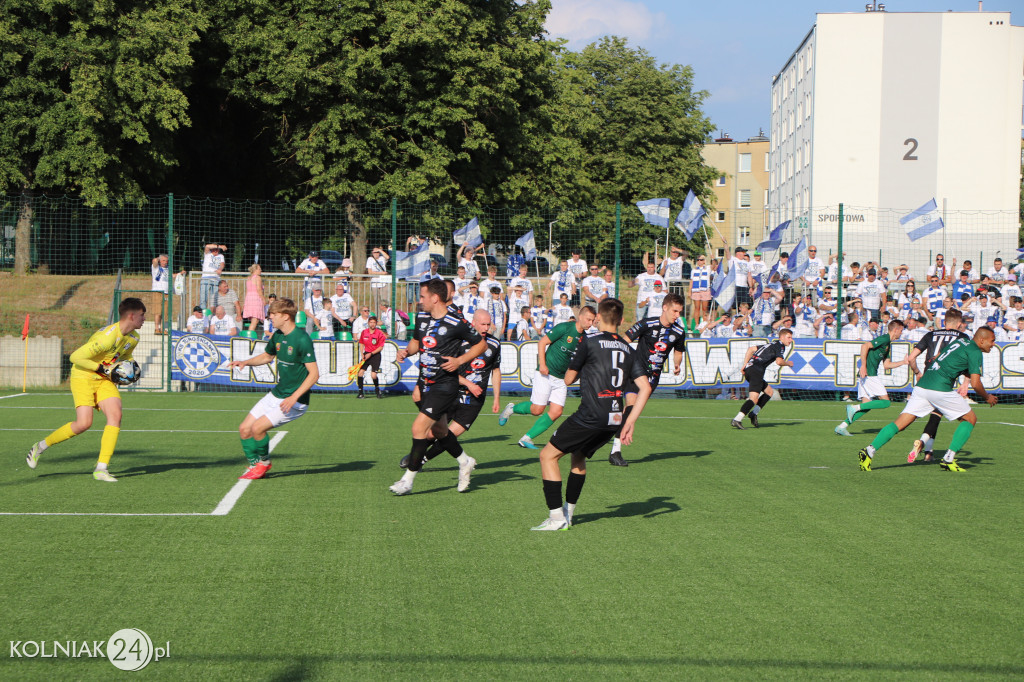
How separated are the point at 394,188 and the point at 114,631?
95.6 ft

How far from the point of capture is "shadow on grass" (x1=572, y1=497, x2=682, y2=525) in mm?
8062

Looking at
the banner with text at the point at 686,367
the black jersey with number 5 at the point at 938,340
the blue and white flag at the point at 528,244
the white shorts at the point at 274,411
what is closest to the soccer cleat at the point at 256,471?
the white shorts at the point at 274,411

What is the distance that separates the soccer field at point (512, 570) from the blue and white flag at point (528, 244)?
13.6 metres

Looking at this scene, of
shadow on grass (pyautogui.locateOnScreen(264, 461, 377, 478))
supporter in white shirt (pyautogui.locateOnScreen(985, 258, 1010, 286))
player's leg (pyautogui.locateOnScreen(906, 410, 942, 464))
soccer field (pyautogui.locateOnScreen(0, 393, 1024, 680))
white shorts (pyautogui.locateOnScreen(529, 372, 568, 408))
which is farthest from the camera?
supporter in white shirt (pyautogui.locateOnScreen(985, 258, 1010, 286))

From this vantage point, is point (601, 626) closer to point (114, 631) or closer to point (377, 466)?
point (114, 631)

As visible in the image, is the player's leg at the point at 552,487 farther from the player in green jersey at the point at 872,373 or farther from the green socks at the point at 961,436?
the player in green jersey at the point at 872,373

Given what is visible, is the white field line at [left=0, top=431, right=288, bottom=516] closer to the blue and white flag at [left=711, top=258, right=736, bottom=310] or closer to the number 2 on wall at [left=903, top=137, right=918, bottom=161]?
the blue and white flag at [left=711, top=258, right=736, bottom=310]

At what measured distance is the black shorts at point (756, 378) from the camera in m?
15.8

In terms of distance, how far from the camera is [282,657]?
4.46m

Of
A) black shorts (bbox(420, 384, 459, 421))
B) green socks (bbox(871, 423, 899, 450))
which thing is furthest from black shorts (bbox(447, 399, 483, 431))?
green socks (bbox(871, 423, 899, 450))

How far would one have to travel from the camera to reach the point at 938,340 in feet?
37.9

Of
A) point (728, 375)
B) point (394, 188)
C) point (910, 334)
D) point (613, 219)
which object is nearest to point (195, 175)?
point (394, 188)

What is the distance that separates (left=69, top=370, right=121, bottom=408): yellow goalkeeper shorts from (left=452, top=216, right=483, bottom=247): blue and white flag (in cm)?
1464

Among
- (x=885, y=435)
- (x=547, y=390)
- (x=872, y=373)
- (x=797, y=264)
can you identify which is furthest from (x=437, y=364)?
(x=797, y=264)
